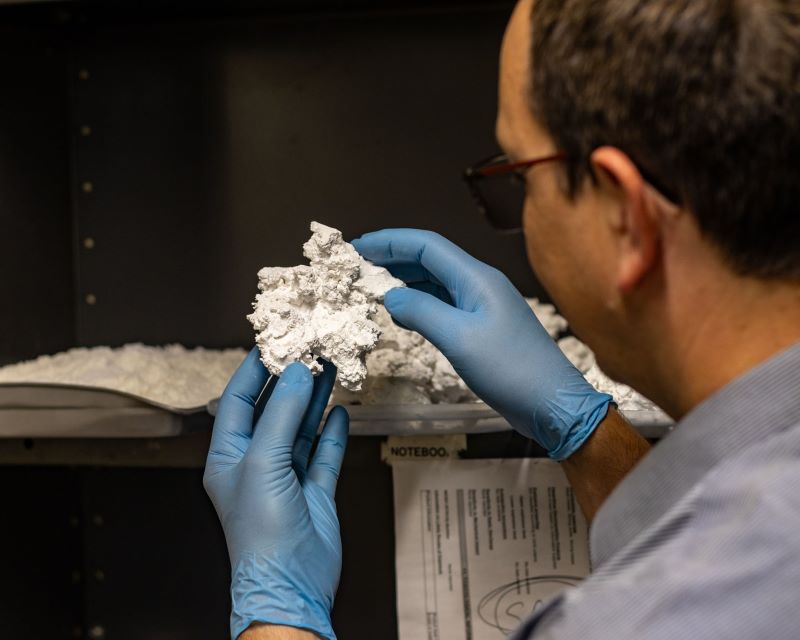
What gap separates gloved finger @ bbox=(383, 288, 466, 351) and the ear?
33 cm

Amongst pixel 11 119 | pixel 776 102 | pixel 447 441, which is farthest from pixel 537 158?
pixel 11 119

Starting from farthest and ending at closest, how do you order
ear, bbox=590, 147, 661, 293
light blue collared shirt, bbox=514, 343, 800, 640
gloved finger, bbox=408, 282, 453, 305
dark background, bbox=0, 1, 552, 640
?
1. dark background, bbox=0, 1, 552, 640
2. gloved finger, bbox=408, 282, 453, 305
3. ear, bbox=590, 147, 661, 293
4. light blue collared shirt, bbox=514, 343, 800, 640

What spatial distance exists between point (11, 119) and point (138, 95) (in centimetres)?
22

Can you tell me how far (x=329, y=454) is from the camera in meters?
0.99

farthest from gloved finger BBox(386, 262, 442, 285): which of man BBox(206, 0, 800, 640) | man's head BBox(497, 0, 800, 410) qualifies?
man's head BBox(497, 0, 800, 410)

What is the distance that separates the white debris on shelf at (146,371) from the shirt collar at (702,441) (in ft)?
1.86

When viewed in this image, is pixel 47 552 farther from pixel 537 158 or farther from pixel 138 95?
pixel 537 158

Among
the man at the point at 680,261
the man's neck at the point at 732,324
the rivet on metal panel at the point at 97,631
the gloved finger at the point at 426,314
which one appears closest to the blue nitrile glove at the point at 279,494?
the gloved finger at the point at 426,314

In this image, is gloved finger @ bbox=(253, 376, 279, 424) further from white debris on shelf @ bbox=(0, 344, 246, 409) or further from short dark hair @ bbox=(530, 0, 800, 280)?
short dark hair @ bbox=(530, 0, 800, 280)

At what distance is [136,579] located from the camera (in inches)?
53.9

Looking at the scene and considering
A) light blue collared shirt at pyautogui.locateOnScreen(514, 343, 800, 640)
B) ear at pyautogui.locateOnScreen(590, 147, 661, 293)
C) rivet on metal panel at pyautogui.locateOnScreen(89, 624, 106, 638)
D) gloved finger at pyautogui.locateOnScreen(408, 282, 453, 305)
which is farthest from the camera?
rivet on metal panel at pyautogui.locateOnScreen(89, 624, 106, 638)

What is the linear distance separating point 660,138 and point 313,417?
572 millimetres

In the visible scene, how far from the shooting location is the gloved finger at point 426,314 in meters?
0.95

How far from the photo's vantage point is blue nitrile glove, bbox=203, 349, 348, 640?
881 mm
